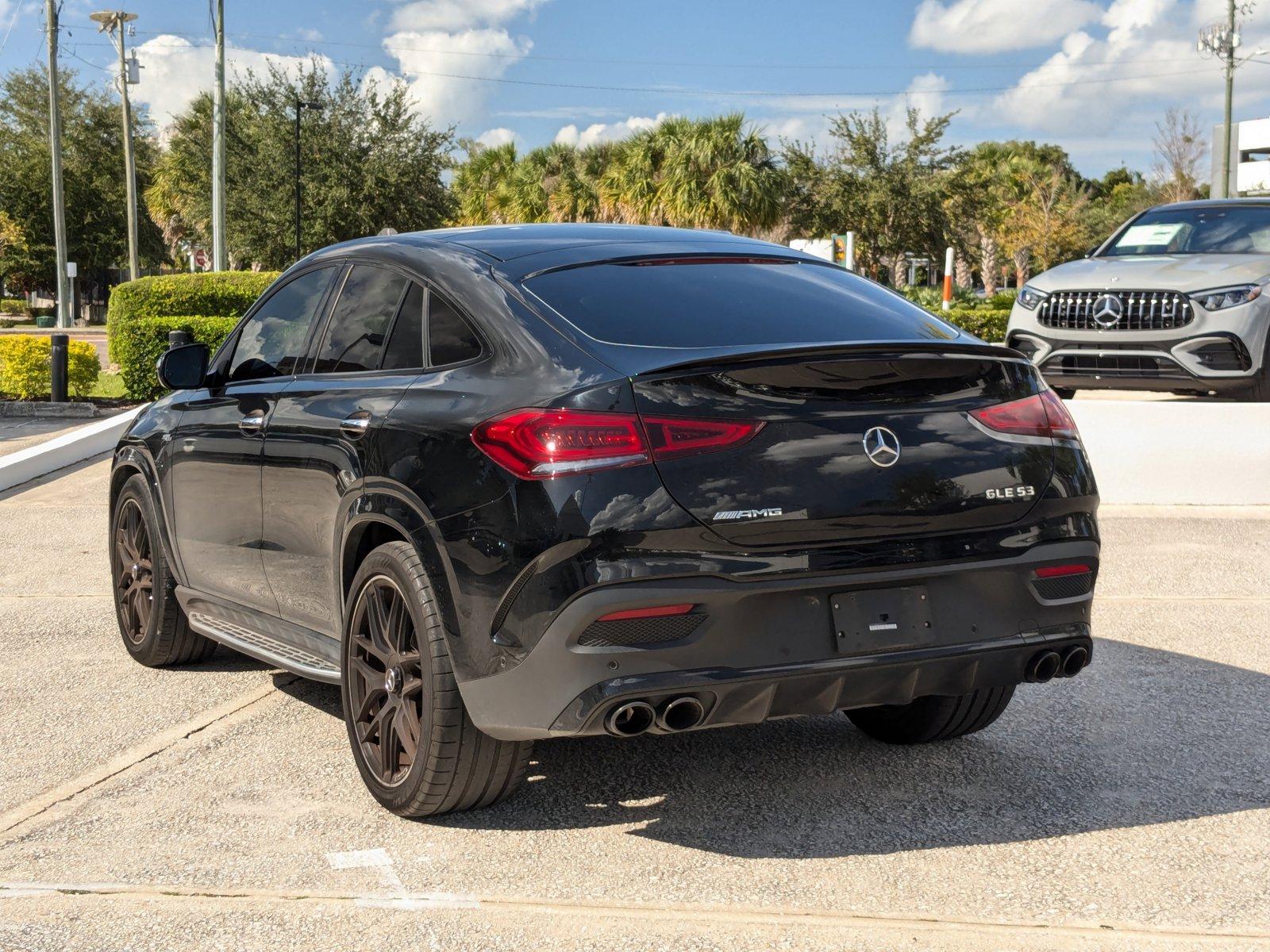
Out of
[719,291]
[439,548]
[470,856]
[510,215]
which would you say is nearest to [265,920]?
[470,856]

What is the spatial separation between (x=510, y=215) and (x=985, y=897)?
61235 millimetres

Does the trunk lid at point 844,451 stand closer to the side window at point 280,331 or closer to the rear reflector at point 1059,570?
the rear reflector at point 1059,570

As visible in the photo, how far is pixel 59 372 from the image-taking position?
707 inches

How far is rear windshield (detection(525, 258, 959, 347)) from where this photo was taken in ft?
13.4

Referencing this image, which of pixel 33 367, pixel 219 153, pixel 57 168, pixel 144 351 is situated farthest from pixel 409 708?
pixel 57 168

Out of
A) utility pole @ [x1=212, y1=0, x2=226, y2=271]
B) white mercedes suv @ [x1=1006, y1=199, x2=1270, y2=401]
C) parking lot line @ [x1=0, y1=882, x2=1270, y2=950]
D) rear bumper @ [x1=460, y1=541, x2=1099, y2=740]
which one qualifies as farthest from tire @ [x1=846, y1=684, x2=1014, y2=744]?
utility pole @ [x1=212, y1=0, x2=226, y2=271]

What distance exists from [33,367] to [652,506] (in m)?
16.4

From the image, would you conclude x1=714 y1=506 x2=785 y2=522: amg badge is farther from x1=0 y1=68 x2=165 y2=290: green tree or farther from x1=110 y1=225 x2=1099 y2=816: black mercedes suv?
x1=0 y1=68 x2=165 y2=290: green tree

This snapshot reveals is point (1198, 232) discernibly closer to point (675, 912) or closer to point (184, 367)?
point (184, 367)

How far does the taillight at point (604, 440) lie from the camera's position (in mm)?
3684

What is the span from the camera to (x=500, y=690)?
3.81m

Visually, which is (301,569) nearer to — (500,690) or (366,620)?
(366,620)

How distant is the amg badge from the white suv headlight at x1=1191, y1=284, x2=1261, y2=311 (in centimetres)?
883

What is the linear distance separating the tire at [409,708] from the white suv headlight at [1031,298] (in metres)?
8.98
